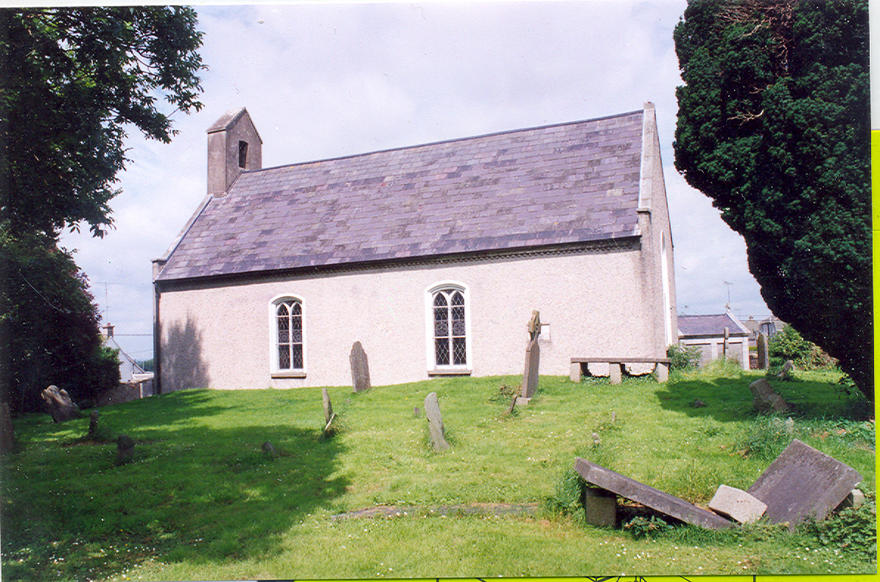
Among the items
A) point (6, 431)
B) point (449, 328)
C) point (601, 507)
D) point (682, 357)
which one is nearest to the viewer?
point (601, 507)

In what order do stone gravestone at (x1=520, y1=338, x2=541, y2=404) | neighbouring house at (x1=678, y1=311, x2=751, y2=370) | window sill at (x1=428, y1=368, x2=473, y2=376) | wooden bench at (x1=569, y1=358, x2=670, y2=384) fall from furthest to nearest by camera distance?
neighbouring house at (x1=678, y1=311, x2=751, y2=370)
window sill at (x1=428, y1=368, x2=473, y2=376)
wooden bench at (x1=569, y1=358, x2=670, y2=384)
stone gravestone at (x1=520, y1=338, x2=541, y2=404)

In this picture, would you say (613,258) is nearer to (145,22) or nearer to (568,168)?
(568,168)

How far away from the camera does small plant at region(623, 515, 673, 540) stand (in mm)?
4359

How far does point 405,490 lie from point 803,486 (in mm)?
3337

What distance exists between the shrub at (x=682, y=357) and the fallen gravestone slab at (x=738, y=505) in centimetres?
689

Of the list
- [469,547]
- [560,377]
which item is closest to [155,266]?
[560,377]

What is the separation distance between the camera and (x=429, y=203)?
12.1 metres

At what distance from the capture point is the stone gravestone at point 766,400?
654 cm

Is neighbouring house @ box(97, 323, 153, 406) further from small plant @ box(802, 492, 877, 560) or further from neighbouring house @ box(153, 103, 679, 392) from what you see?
small plant @ box(802, 492, 877, 560)

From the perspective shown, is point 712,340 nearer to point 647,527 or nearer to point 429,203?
point 429,203

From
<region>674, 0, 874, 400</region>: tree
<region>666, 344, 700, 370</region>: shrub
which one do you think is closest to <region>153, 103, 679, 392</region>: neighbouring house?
<region>666, 344, 700, 370</region>: shrub

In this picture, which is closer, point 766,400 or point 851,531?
point 851,531

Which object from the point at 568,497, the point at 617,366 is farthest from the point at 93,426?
the point at 617,366

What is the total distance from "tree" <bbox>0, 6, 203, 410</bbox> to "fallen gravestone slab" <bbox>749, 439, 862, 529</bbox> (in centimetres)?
682
